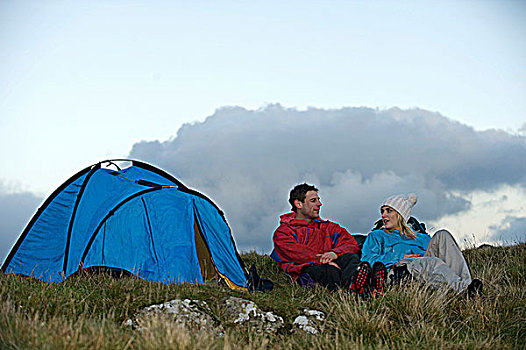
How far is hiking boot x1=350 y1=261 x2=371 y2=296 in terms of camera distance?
639cm

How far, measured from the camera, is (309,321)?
17.8 feet

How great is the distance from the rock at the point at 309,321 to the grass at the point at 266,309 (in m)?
0.08

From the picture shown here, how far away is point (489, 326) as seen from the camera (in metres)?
5.85

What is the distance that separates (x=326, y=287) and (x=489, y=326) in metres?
1.99

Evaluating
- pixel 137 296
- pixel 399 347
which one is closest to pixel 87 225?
pixel 137 296

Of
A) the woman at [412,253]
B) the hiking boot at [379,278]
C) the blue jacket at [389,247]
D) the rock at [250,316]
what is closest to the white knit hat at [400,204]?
the woman at [412,253]

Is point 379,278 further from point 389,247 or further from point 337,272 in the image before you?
point 389,247

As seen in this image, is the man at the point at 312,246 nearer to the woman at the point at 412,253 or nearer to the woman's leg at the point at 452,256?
the woman at the point at 412,253

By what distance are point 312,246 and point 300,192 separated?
860 mm

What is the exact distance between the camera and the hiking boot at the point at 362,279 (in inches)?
252

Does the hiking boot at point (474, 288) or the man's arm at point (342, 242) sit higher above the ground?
the man's arm at point (342, 242)

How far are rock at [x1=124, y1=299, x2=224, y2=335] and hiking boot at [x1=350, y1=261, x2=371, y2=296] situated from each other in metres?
1.93

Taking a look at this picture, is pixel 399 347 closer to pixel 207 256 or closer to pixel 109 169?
pixel 207 256

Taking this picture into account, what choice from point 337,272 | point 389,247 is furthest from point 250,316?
point 389,247
